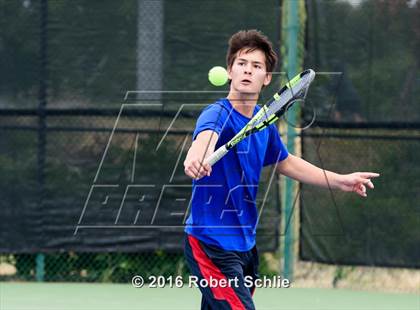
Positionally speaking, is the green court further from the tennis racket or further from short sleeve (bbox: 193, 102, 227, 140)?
short sleeve (bbox: 193, 102, 227, 140)

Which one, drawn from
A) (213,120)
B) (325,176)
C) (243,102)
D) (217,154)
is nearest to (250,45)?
(243,102)

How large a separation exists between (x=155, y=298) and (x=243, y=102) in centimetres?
328

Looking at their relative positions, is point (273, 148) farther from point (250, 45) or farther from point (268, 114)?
point (250, 45)

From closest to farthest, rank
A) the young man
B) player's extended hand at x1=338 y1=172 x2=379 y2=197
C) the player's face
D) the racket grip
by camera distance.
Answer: the racket grip, the young man, the player's face, player's extended hand at x1=338 y1=172 x2=379 y2=197

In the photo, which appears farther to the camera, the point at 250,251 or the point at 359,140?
the point at 359,140

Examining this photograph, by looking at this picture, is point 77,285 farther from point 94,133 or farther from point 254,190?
point 254,190

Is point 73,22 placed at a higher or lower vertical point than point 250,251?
higher

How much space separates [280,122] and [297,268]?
3.78 ft

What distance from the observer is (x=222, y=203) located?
153 inches

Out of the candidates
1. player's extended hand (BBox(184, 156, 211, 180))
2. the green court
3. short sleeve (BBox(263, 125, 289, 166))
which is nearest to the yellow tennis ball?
short sleeve (BBox(263, 125, 289, 166))

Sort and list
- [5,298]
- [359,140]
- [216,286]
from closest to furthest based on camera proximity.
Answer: [216,286]
[5,298]
[359,140]

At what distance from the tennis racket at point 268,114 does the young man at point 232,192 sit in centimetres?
4

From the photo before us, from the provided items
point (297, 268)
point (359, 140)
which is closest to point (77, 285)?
point (297, 268)

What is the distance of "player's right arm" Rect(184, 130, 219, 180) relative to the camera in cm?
341
